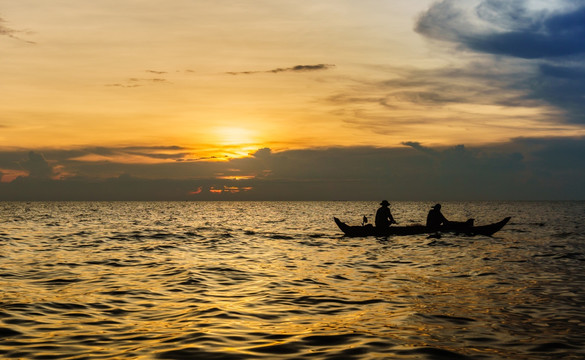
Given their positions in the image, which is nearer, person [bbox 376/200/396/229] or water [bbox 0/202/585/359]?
water [bbox 0/202/585/359]

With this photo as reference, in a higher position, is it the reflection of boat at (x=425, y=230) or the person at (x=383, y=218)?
the person at (x=383, y=218)

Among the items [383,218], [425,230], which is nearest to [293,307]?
[383,218]

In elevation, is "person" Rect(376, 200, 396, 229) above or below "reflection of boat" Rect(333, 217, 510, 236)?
above

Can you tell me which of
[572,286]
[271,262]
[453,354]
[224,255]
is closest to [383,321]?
[453,354]

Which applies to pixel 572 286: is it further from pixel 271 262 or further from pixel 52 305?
pixel 52 305

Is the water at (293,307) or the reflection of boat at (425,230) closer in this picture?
the water at (293,307)

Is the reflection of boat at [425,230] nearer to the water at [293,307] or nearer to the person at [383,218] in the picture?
the person at [383,218]

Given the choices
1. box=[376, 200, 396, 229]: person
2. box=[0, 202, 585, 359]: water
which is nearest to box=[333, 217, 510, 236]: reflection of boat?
box=[376, 200, 396, 229]: person

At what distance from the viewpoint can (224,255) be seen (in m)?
24.8

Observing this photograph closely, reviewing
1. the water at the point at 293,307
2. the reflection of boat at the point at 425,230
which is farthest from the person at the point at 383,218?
the water at the point at 293,307

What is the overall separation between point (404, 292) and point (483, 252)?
1259 centimetres

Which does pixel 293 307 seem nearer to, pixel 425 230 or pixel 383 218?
pixel 383 218

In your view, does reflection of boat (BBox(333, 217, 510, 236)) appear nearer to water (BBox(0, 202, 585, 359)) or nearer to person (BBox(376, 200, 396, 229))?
person (BBox(376, 200, 396, 229))

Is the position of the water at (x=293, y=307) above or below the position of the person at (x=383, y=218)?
below
